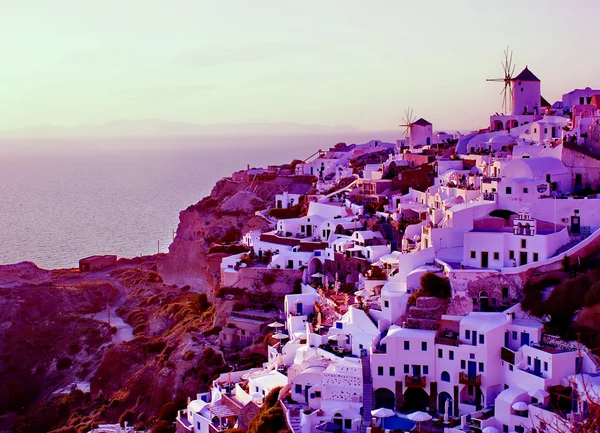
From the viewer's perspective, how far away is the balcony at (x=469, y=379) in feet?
75.0

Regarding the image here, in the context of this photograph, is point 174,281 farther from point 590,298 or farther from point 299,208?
point 590,298

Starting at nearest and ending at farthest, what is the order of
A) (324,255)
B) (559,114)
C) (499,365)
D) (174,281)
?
1. (499,365)
2. (324,255)
3. (559,114)
4. (174,281)

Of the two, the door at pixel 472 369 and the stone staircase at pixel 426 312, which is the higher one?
the stone staircase at pixel 426 312

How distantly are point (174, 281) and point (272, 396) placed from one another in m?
22.1

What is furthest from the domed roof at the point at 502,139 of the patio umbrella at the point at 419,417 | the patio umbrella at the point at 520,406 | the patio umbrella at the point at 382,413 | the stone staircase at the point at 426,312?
the patio umbrella at the point at 520,406

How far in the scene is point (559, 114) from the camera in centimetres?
4041

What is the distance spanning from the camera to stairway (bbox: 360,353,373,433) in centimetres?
2262

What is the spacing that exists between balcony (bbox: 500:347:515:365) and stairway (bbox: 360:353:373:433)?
357cm

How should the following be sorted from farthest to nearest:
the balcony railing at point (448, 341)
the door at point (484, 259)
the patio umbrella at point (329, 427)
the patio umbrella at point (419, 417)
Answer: the door at point (484, 259)
the balcony railing at point (448, 341)
the patio umbrella at point (329, 427)
the patio umbrella at point (419, 417)

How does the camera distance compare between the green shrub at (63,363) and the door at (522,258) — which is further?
the green shrub at (63,363)

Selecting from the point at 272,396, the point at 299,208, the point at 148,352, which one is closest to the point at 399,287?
the point at 272,396

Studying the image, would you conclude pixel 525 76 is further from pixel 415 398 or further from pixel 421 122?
pixel 415 398

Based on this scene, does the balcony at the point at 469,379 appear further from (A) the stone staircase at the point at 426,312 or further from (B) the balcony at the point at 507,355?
(A) the stone staircase at the point at 426,312

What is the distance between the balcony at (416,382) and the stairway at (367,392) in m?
1.00
